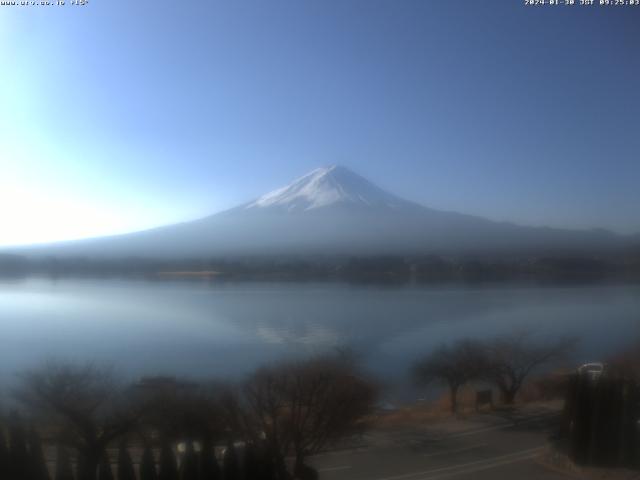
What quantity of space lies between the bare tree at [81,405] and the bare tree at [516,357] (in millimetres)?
1438

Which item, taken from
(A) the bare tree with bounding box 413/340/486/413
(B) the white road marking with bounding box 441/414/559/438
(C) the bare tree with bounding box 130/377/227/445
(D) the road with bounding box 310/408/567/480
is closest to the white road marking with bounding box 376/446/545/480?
(D) the road with bounding box 310/408/567/480

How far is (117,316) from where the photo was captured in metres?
2.08

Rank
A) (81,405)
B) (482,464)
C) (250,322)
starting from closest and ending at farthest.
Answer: (81,405), (250,322), (482,464)

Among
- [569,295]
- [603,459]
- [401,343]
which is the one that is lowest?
[603,459]

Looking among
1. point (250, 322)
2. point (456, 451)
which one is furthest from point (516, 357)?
point (250, 322)

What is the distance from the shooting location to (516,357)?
7.09 feet

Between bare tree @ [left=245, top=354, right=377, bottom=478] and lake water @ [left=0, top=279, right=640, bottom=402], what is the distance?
0.07 meters

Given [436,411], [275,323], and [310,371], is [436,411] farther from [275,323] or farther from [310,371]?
[275,323]

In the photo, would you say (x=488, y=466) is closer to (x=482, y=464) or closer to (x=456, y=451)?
(x=482, y=464)

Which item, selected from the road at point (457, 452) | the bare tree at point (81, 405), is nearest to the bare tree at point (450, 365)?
the road at point (457, 452)

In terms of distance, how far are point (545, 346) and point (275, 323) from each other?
1179mm

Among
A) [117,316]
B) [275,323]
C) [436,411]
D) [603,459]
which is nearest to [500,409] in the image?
[436,411]

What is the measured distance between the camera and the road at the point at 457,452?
201cm

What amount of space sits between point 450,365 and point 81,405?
56.2 inches
